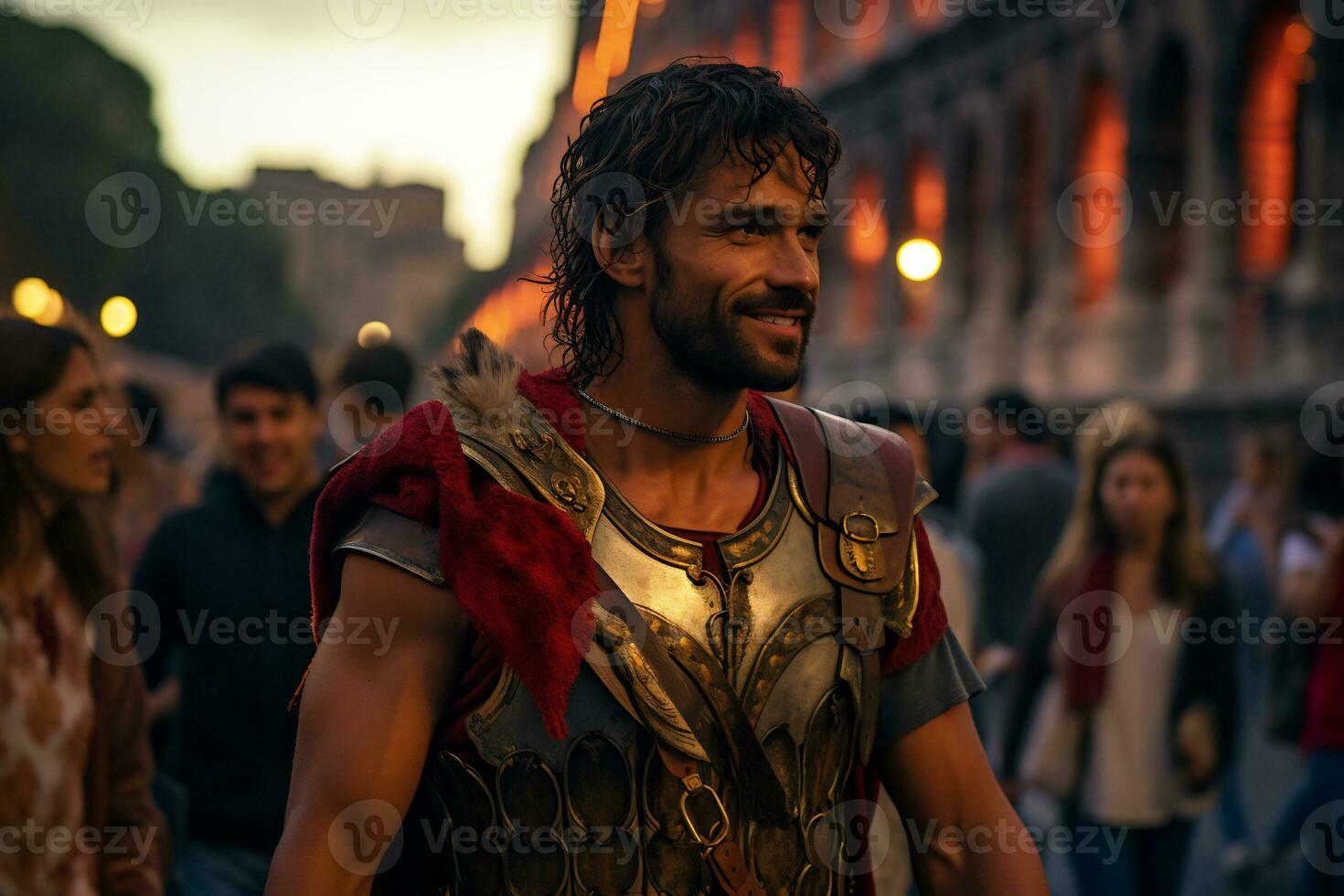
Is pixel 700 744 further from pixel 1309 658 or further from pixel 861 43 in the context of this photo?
pixel 861 43

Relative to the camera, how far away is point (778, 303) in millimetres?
2982

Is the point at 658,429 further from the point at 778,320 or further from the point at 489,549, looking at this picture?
the point at 489,549

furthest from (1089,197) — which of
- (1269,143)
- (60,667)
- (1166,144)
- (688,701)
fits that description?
(688,701)

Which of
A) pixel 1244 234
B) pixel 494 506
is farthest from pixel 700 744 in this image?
pixel 1244 234

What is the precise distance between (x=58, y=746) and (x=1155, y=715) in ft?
11.6

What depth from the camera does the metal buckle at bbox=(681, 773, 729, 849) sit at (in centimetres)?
283

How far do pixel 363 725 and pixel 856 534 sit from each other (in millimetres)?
888

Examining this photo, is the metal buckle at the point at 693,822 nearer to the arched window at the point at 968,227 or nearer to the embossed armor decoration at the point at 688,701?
the embossed armor decoration at the point at 688,701

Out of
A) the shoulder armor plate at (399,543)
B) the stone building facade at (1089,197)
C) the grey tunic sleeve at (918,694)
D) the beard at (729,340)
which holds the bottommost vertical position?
the grey tunic sleeve at (918,694)

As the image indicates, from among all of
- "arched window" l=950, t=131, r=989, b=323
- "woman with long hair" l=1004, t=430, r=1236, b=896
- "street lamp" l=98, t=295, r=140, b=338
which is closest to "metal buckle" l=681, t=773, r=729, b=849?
"woman with long hair" l=1004, t=430, r=1236, b=896

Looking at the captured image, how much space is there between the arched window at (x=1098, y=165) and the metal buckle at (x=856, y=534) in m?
18.8

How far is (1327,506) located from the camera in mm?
7328

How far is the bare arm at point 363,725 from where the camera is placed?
2736mm

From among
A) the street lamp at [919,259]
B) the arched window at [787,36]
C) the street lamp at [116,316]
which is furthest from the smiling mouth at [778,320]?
the arched window at [787,36]
